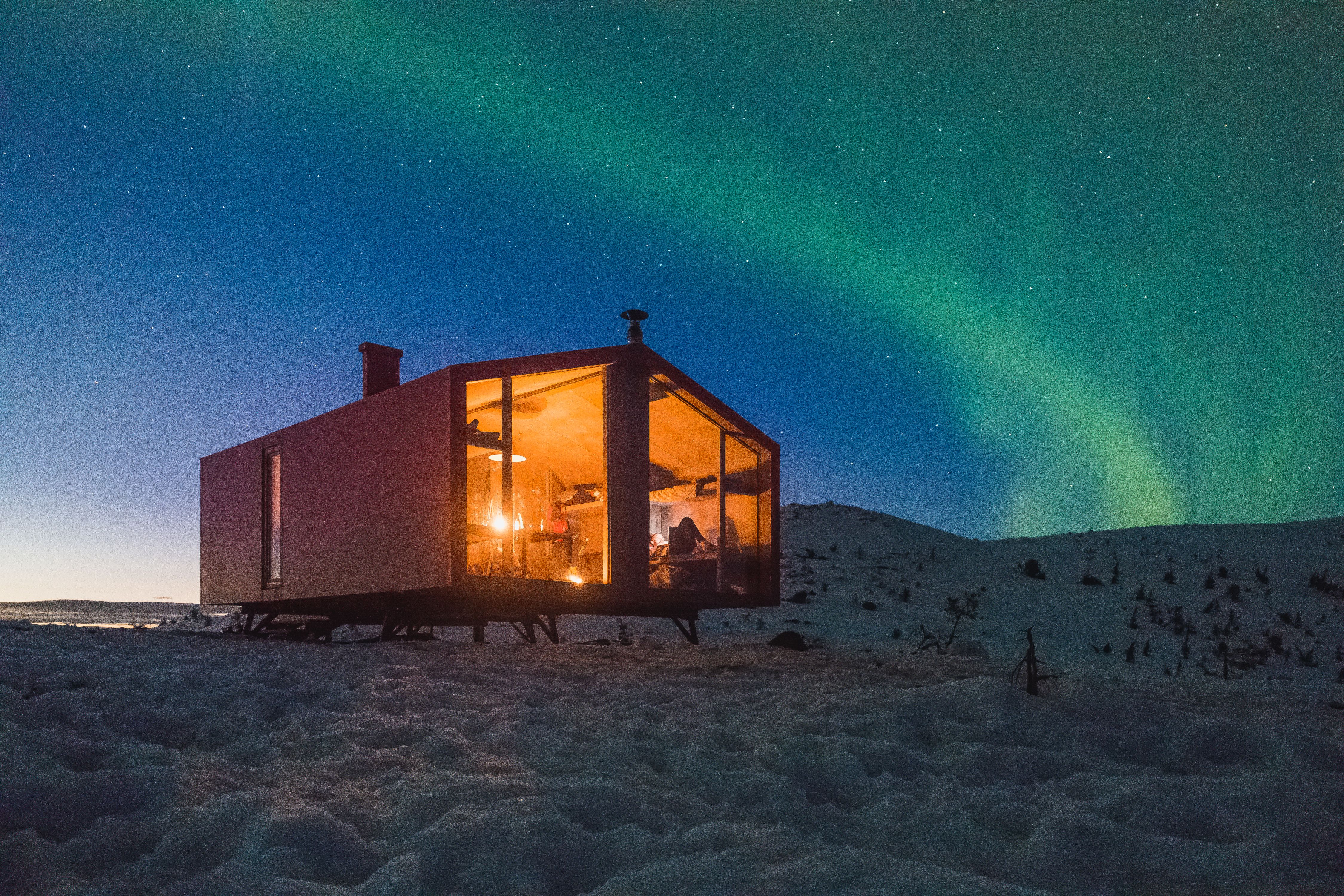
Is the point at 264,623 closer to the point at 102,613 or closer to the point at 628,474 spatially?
the point at 628,474

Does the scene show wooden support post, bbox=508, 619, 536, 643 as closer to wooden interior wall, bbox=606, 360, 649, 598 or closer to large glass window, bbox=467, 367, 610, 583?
large glass window, bbox=467, 367, 610, 583

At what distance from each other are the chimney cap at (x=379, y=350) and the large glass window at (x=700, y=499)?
354 cm

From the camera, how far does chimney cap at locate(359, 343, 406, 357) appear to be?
35.7 ft

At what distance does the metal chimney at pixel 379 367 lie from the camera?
10.8m

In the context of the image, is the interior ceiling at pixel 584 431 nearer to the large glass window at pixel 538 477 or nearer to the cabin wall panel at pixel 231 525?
the large glass window at pixel 538 477

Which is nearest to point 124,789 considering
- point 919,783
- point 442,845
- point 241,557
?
point 442,845

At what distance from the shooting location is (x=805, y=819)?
271cm

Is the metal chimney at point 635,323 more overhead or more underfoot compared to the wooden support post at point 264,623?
more overhead

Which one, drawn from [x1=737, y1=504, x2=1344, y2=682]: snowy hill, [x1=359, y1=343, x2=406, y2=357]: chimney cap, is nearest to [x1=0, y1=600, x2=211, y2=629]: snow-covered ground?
[x1=359, y1=343, x2=406, y2=357]: chimney cap

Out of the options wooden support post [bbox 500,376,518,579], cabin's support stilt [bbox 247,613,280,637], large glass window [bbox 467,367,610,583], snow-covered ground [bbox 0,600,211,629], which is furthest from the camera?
snow-covered ground [bbox 0,600,211,629]

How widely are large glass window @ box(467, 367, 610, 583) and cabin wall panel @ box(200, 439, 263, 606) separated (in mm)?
3387

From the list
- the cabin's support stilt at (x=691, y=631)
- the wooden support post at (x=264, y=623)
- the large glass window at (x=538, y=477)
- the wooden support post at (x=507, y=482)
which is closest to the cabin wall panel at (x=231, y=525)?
the wooden support post at (x=264, y=623)

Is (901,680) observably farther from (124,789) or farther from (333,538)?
A: (333,538)

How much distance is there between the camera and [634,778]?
3.00m
